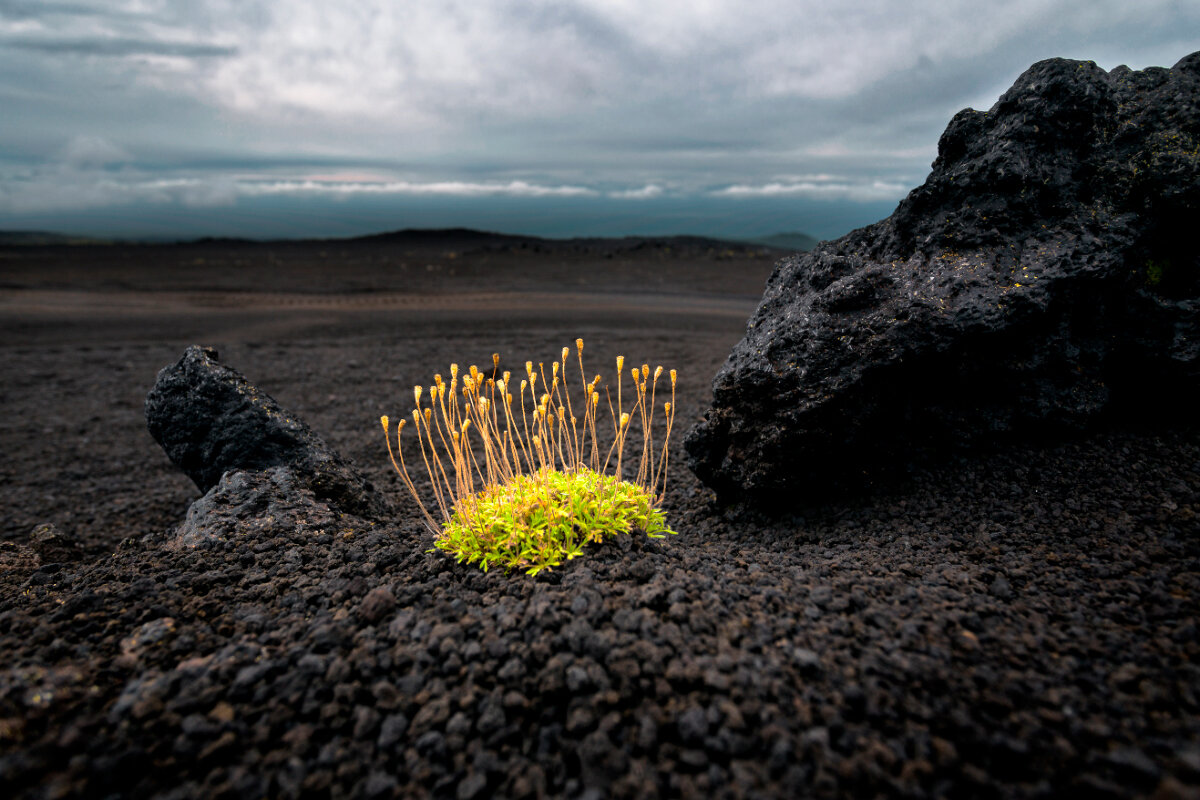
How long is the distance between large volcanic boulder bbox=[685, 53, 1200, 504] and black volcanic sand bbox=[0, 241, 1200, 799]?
382 mm

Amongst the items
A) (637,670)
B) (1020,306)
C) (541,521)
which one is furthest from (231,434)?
(1020,306)

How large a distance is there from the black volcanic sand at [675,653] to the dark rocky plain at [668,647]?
0.01 meters

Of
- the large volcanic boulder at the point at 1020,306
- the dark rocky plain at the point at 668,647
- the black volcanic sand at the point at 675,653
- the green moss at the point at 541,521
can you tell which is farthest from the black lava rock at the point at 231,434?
the large volcanic boulder at the point at 1020,306

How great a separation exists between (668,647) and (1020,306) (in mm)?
3217

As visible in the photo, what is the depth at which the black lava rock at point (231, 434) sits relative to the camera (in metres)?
4.88

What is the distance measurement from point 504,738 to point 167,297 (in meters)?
27.3

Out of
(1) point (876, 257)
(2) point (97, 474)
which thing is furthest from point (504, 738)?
(2) point (97, 474)

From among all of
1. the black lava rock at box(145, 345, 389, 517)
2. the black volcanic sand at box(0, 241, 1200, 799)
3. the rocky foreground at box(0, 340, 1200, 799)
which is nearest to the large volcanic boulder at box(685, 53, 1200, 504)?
the black volcanic sand at box(0, 241, 1200, 799)

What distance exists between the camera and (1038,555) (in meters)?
3.20

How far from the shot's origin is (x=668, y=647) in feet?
8.11

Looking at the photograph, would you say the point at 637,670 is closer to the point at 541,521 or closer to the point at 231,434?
the point at 541,521

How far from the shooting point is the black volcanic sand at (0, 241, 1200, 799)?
1973mm

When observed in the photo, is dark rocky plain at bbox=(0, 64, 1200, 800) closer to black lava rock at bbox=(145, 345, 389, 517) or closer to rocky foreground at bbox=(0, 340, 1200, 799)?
rocky foreground at bbox=(0, 340, 1200, 799)

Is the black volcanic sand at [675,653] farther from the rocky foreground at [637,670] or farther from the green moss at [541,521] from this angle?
the green moss at [541,521]
